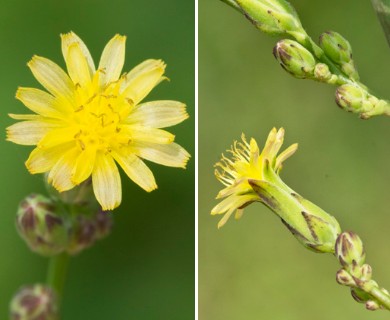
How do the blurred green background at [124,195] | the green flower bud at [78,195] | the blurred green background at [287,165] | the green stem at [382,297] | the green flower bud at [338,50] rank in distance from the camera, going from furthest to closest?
the blurred green background at [287,165], the blurred green background at [124,195], the green flower bud at [78,195], the green flower bud at [338,50], the green stem at [382,297]

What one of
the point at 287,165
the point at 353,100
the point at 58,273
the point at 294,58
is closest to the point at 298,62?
the point at 294,58

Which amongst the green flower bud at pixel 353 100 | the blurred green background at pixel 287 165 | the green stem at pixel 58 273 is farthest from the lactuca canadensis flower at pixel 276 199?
the blurred green background at pixel 287 165

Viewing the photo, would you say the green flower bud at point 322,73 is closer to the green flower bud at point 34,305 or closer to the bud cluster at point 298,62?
the bud cluster at point 298,62

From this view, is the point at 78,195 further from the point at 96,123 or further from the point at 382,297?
the point at 382,297

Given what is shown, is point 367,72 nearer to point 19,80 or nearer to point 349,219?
point 349,219

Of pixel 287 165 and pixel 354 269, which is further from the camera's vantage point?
pixel 287 165

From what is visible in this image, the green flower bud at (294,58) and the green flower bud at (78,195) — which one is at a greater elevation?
the green flower bud at (294,58)
